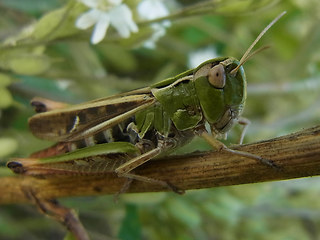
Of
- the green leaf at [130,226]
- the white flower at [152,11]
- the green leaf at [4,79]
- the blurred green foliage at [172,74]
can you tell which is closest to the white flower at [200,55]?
the blurred green foliage at [172,74]

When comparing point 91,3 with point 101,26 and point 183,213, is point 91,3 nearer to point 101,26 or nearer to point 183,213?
point 101,26

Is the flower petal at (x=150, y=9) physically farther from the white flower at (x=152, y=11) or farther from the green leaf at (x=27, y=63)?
the green leaf at (x=27, y=63)

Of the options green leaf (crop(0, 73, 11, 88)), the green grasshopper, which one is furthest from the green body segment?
green leaf (crop(0, 73, 11, 88))

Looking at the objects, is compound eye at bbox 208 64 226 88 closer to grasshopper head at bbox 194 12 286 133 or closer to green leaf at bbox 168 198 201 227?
grasshopper head at bbox 194 12 286 133

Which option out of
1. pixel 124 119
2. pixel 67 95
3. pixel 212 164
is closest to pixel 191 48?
pixel 67 95

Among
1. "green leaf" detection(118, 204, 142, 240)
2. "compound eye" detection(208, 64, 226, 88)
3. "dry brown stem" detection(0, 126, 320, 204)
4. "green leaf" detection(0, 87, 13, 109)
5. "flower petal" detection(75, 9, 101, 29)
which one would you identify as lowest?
"dry brown stem" detection(0, 126, 320, 204)
